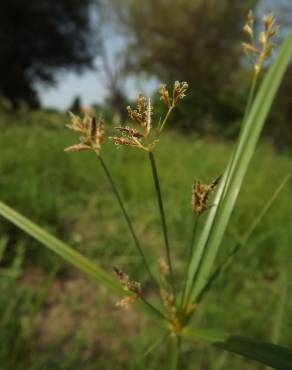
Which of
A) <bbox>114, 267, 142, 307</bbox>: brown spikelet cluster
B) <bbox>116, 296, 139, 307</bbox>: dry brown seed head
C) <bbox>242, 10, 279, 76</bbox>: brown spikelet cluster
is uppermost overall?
<bbox>242, 10, 279, 76</bbox>: brown spikelet cluster

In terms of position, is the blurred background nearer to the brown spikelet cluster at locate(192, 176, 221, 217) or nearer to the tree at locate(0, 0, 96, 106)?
the brown spikelet cluster at locate(192, 176, 221, 217)

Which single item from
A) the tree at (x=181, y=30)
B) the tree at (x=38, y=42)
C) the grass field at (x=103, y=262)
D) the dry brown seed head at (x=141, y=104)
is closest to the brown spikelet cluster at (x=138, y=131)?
the dry brown seed head at (x=141, y=104)

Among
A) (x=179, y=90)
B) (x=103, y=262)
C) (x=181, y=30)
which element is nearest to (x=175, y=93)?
(x=179, y=90)

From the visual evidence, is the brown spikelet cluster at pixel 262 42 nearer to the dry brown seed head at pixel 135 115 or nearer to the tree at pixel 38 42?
the dry brown seed head at pixel 135 115

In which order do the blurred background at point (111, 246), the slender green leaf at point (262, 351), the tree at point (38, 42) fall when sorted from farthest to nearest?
1. the tree at point (38, 42)
2. the blurred background at point (111, 246)
3. the slender green leaf at point (262, 351)

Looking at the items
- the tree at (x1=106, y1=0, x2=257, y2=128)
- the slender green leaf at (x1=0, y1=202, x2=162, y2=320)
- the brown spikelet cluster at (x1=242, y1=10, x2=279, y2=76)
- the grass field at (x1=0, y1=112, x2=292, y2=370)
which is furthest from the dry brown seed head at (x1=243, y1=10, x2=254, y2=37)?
the tree at (x1=106, y1=0, x2=257, y2=128)

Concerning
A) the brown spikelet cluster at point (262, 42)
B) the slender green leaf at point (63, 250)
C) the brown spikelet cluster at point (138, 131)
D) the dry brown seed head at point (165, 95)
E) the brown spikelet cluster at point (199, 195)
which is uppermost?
the brown spikelet cluster at point (262, 42)

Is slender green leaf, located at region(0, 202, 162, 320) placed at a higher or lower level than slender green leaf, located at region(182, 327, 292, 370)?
higher
